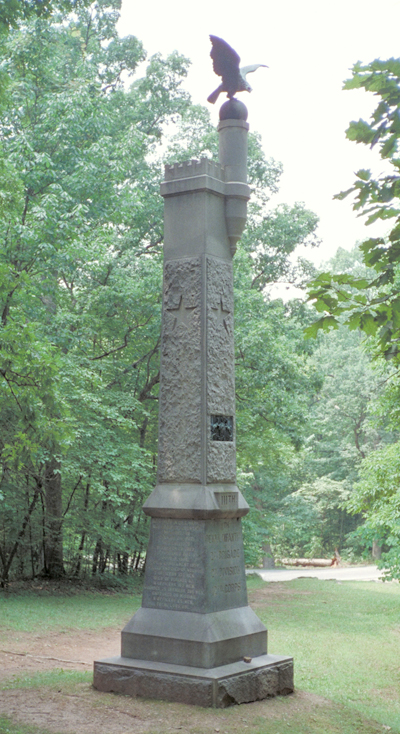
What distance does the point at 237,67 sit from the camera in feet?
26.9

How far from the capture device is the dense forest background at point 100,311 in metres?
12.4

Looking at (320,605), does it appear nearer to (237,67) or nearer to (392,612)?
(392,612)

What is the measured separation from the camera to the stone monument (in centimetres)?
680

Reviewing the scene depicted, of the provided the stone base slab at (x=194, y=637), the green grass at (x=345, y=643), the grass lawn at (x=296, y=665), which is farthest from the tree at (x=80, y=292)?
the stone base slab at (x=194, y=637)

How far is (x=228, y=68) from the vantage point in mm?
8180

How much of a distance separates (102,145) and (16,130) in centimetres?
211

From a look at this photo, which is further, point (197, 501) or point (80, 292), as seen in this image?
point (80, 292)

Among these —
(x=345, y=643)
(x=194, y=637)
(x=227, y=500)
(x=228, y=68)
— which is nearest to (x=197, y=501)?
(x=227, y=500)

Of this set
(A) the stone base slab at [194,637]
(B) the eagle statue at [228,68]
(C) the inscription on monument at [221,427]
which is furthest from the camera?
(B) the eagle statue at [228,68]

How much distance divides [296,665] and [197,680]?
3.59m

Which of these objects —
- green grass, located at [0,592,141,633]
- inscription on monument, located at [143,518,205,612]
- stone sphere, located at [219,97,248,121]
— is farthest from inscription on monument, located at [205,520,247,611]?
green grass, located at [0,592,141,633]

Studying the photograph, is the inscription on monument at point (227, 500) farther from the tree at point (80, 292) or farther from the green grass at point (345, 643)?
the tree at point (80, 292)

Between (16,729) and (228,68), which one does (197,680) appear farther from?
(228,68)

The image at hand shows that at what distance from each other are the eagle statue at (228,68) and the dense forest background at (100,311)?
6.36 feet
